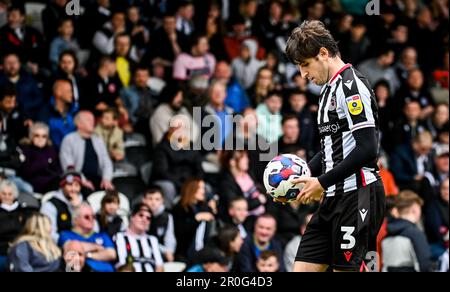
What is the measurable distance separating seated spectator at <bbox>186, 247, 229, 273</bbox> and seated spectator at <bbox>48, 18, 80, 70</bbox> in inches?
149

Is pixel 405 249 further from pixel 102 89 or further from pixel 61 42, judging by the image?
pixel 61 42

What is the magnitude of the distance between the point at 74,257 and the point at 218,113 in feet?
11.0

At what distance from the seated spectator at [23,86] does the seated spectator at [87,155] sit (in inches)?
27.6

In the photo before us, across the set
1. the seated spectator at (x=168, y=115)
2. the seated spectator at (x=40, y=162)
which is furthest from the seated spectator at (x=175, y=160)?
the seated spectator at (x=40, y=162)

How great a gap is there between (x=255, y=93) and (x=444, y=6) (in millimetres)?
4955

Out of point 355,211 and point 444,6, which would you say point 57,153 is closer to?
point 355,211

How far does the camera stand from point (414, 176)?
13.4m

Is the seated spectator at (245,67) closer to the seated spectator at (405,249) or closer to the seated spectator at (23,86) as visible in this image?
the seated spectator at (23,86)

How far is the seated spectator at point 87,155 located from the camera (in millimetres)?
11719

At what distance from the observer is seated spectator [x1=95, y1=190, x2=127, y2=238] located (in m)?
11.0

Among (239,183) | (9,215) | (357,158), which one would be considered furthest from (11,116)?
(357,158)

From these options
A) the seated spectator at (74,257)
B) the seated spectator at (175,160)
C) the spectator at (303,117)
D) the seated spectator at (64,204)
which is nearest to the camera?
the seated spectator at (74,257)
